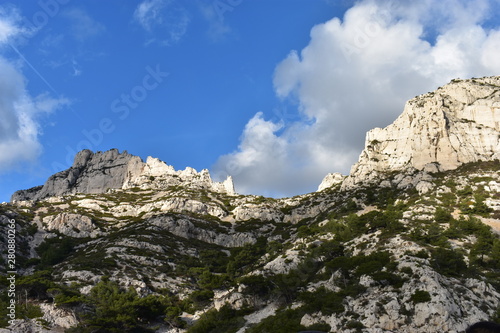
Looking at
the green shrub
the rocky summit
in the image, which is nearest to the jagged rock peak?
the rocky summit

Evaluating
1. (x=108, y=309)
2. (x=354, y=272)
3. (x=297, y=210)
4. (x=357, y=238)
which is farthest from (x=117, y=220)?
(x=354, y=272)

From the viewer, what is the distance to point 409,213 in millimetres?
99562

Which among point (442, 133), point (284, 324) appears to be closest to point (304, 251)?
point (284, 324)

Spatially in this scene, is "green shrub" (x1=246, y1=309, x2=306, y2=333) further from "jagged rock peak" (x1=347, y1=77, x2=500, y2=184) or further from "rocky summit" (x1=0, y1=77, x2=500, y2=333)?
"jagged rock peak" (x1=347, y1=77, x2=500, y2=184)

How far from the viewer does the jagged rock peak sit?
502 feet

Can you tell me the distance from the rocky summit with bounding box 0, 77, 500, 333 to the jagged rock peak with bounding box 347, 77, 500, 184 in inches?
25.1

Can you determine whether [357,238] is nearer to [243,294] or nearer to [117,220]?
[243,294]

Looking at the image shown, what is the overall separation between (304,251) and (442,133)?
335ft

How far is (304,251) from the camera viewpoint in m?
92.2

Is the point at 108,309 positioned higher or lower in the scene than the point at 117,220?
lower

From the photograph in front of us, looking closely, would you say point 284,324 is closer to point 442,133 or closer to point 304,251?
point 304,251

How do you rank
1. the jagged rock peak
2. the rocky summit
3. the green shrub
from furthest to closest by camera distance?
1. the jagged rock peak
2. the rocky summit
3. the green shrub

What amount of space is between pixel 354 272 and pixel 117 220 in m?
128

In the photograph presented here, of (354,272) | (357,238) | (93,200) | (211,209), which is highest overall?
(93,200)
